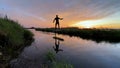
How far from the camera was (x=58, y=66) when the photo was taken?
7.64 m

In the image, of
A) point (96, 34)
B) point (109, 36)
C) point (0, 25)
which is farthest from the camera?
point (96, 34)

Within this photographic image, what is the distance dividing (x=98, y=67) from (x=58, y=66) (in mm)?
3217

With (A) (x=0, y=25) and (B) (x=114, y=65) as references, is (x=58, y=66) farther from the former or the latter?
(A) (x=0, y=25)

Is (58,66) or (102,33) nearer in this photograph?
(58,66)

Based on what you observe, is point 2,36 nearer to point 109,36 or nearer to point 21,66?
point 21,66

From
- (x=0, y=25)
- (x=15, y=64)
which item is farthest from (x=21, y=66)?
(x=0, y=25)

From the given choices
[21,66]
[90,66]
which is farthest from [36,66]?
[90,66]

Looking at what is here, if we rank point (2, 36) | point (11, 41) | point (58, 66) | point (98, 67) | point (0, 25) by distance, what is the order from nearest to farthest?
point (58, 66) < point (98, 67) < point (2, 36) < point (11, 41) < point (0, 25)

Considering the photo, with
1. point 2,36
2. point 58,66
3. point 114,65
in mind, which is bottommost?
point 114,65

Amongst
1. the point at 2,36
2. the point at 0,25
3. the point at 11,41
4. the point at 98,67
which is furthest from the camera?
the point at 0,25

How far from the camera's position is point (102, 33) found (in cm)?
3045

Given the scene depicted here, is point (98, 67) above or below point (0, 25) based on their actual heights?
below

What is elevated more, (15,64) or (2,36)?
(2,36)

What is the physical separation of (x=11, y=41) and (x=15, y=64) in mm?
5143
